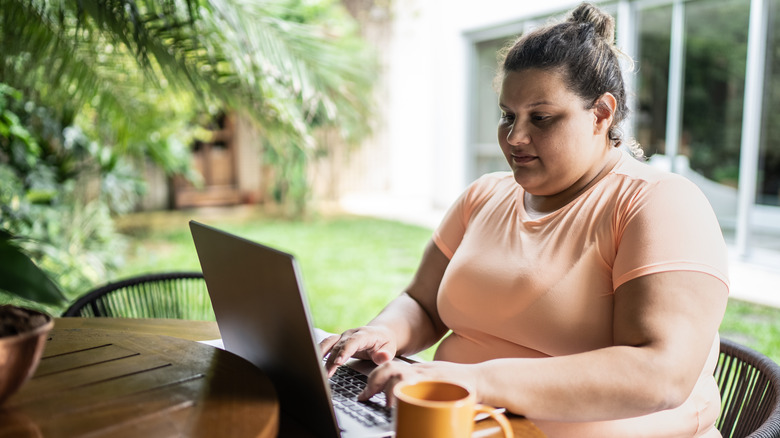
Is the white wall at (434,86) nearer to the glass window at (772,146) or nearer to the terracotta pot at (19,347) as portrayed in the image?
the glass window at (772,146)

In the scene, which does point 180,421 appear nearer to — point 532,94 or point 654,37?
point 532,94

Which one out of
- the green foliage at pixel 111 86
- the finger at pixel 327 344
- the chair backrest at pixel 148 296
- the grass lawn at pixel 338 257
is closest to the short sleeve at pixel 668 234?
the finger at pixel 327 344

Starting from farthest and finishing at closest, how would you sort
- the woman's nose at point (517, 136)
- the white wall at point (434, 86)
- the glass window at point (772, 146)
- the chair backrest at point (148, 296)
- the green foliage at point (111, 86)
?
the white wall at point (434, 86), the glass window at point (772, 146), the green foliage at point (111, 86), the chair backrest at point (148, 296), the woman's nose at point (517, 136)

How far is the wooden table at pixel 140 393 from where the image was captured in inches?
31.1

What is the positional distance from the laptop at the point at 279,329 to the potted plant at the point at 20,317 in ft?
0.78

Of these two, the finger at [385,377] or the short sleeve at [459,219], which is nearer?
the finger at [385,377]

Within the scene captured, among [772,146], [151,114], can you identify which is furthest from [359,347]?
[772,146]

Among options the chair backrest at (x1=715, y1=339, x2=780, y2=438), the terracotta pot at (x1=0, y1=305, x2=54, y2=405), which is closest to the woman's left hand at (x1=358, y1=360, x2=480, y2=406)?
the terracotta pot at (x1=0, y1=305, x2=54, y2=405)

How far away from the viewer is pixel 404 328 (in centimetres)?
141

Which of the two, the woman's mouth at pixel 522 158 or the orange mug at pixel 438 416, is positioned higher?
the woman's mouth at pixel 522 158

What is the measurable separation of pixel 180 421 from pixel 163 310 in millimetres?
1347

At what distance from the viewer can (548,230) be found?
4.13 ft

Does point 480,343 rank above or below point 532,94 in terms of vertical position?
below

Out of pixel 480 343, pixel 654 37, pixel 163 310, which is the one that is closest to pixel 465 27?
pixel 654 37
